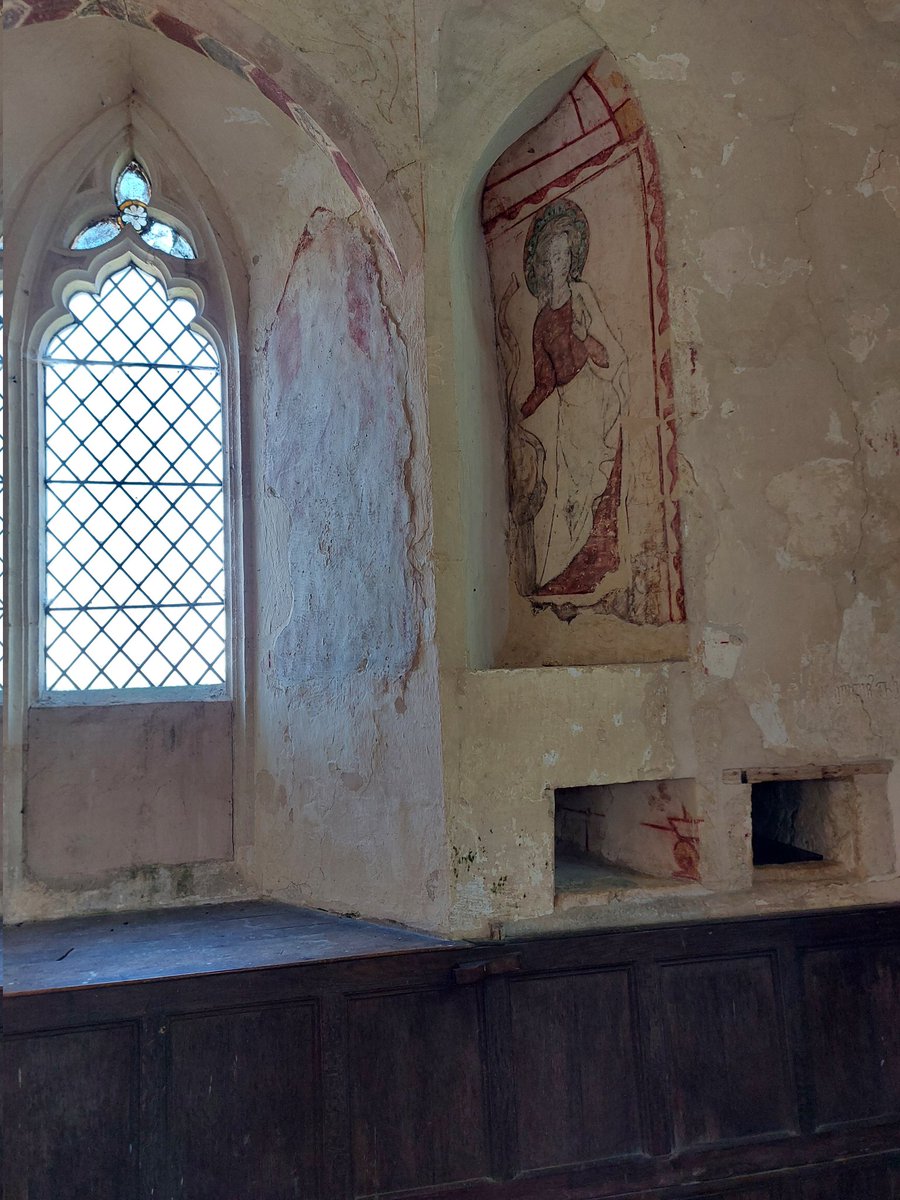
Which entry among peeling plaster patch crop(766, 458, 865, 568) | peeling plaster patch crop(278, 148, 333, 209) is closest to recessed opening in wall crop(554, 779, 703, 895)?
peeling plaster patch crop(766, 458, 865, 568)

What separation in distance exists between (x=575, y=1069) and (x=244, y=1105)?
3.82 feet

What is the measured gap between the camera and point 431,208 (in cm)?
390

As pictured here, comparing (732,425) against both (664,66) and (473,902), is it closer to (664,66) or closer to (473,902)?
(664,66)

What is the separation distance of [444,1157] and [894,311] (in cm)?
361

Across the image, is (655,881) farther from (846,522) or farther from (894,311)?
(894,311)

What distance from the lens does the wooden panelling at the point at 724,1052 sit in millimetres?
3693

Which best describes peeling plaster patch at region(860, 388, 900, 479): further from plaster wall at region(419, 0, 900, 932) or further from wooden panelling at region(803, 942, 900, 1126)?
wooden panelling at region(803, 942, 900, 1126)

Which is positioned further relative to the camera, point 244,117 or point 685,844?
point 244,117

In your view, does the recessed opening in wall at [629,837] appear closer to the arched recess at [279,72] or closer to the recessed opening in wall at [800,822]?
the recessed opening in wall at [800,822]

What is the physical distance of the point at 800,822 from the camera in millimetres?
4266

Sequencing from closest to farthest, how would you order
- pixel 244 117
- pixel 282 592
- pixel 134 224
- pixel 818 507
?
pixel 818 507 → pixel 244 117 → pixel 282 592 → pixel 134 224

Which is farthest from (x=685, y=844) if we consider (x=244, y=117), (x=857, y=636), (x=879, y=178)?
(x=244, y=117)

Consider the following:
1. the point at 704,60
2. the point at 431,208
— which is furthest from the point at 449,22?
the point at 704,60

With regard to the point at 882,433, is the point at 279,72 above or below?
above
